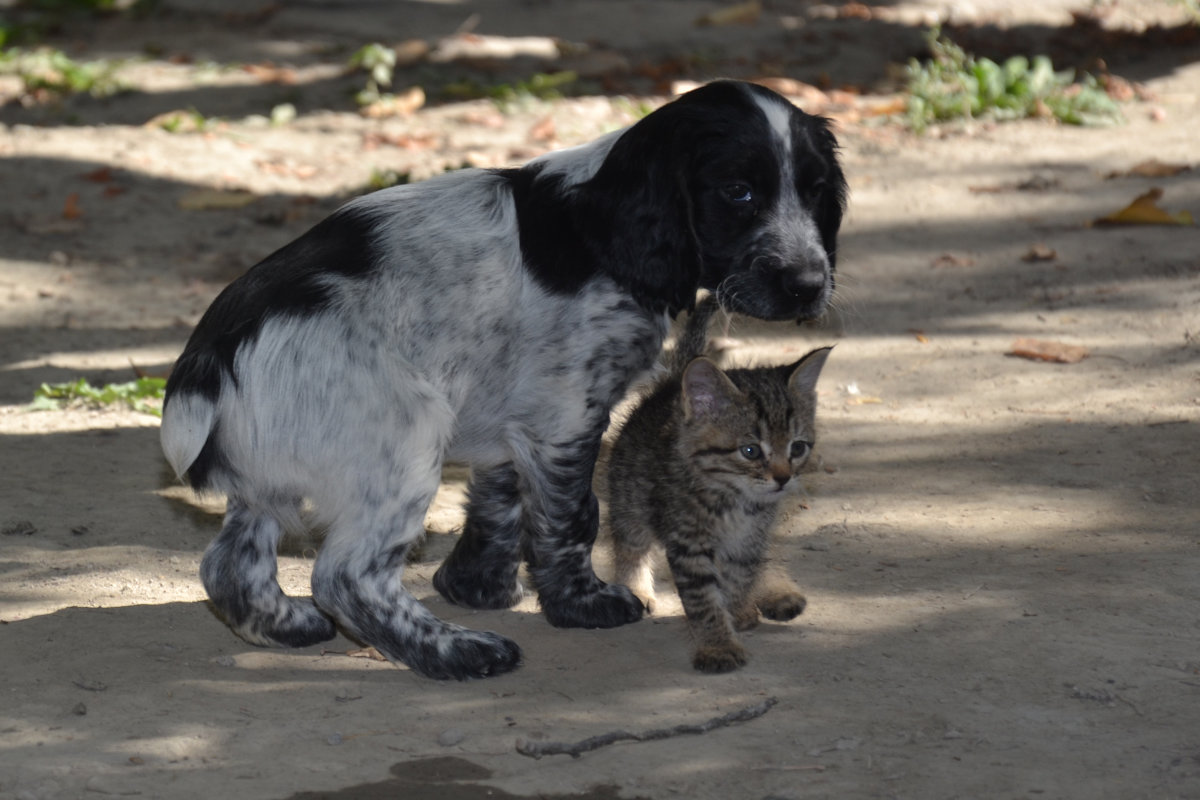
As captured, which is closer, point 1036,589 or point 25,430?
point 1036,589

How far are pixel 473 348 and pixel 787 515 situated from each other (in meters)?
1.48

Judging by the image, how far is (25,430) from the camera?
5.96 m

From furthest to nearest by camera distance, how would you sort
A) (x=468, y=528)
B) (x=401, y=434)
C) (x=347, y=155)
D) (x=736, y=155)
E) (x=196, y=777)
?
(x=347, y=155) → (x=468, y=528) → (x=736, y=155) → (x=401, y=434) → (x=196, y=777)

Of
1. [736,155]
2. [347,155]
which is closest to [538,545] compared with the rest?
[736,155]

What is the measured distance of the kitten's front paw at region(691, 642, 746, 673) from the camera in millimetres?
3951

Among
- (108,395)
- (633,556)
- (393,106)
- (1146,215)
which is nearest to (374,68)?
(393,106)

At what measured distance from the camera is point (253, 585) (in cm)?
420

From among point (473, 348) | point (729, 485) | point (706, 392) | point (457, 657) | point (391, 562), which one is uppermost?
point (473, 348)

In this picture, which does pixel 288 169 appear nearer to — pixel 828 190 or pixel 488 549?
pixel 488 549

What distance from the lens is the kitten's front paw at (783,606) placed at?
429 cm

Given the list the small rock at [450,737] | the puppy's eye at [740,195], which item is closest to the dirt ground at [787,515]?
the small rock at [450,737]

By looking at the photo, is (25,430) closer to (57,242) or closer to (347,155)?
(57,242)

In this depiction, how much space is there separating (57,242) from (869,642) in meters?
6.18

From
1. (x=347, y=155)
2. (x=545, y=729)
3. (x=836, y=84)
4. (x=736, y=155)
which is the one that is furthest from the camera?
(x=836, y=84)
